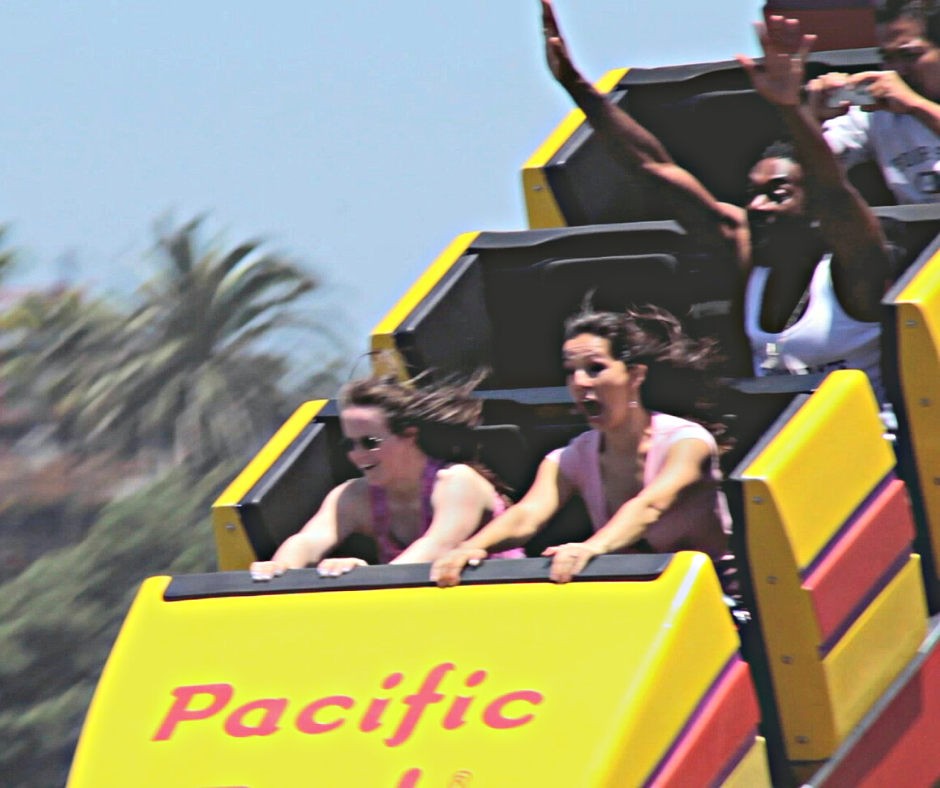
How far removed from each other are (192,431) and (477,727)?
8210 mm

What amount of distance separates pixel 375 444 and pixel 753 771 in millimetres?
976

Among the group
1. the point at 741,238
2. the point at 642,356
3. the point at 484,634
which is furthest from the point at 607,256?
the point at 484,634

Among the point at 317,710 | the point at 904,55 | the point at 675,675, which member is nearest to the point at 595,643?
the point at 675,675

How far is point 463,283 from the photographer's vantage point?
443 cm

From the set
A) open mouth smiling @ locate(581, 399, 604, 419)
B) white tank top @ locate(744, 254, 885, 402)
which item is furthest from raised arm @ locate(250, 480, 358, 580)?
white tank top @ locate(744, 254, 885, 402)

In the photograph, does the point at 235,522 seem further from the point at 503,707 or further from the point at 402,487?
the point at 503,707

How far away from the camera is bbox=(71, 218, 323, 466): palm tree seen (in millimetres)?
10883

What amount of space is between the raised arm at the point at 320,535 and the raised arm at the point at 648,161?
111 cm

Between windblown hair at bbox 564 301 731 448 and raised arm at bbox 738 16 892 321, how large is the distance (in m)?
0.36

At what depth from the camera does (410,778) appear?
2.95 meters

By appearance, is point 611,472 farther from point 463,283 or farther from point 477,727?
point 463,283

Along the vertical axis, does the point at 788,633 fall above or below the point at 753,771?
above

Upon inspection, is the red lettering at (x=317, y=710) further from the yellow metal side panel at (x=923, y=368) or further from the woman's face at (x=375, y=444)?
the yellow metal side panel at (x=923, y=368)

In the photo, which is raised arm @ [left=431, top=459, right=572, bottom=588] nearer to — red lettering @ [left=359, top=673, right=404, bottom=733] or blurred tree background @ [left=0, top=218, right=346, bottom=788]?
red lettering @ [left=359, top=673, right=404, bottom=733]
